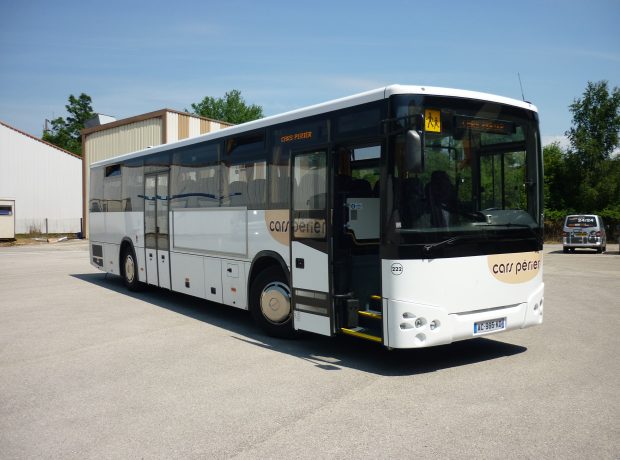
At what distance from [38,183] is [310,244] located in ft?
149

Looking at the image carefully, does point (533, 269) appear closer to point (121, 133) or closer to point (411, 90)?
point (411, 90)

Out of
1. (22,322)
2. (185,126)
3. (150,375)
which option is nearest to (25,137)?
(185,126)

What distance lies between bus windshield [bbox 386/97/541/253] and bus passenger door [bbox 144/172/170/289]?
649cm

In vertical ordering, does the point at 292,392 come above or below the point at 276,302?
below

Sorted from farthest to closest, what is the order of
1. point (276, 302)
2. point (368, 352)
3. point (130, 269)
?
1. point (130, 269)
2. point (276, 302)
3. point (368, 352)

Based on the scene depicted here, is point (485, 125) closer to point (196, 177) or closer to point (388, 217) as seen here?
point (388, 217)

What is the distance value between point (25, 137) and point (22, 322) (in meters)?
A: 41.3

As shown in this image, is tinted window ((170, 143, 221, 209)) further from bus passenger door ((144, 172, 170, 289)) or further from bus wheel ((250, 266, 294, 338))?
bus wheel ((250, 266, 294, 338))

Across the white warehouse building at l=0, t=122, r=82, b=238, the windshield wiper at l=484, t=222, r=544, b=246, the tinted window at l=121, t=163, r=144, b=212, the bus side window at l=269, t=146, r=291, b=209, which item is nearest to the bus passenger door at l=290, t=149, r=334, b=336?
the bus side window at l=269, t=146, r=291, b=209

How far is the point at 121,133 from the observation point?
3612 centimetres

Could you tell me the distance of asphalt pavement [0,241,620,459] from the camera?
451 centimetres

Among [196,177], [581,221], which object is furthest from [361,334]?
[581,221]

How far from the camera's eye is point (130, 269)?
13617mm

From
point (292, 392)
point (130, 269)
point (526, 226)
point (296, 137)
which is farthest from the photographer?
point (130, 269)
